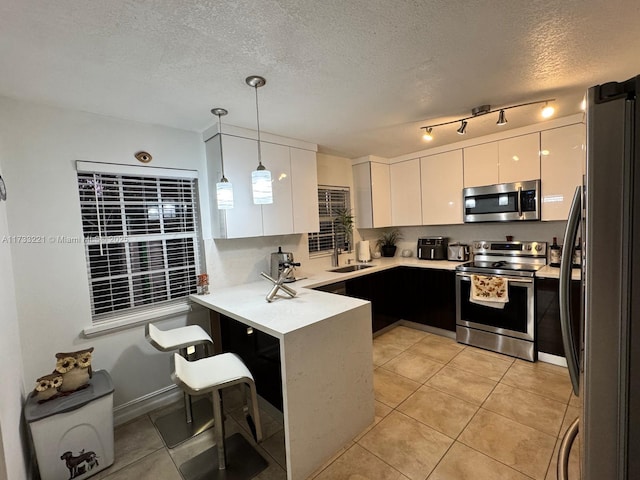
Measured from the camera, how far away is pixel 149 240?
2447 millimetres

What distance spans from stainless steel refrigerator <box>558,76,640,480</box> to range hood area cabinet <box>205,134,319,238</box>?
2.39 meters

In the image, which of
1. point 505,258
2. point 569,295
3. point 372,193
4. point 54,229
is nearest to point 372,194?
point 372,193

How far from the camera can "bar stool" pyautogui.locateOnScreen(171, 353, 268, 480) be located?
1485mm

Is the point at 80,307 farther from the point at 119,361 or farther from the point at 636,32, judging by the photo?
the point at 636,32

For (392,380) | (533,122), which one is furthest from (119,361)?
(533,122)

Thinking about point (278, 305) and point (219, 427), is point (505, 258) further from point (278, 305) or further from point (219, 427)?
point (219, 427)

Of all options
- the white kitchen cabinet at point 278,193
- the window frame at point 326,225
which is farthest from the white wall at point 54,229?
the window frame at point 326,225

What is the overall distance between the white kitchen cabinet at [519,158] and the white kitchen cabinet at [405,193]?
0.99m

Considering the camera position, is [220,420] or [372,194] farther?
[372,194]

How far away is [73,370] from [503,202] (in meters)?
4.10

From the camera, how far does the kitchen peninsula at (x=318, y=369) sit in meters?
1.58

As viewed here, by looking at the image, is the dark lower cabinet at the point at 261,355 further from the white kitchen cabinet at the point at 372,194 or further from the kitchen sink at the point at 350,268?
the white kitchen cabinet at the point at 372,194

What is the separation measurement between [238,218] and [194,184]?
56cm

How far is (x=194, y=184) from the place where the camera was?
107 inches
